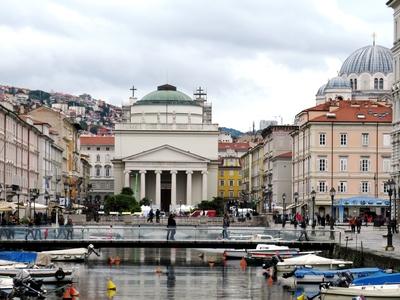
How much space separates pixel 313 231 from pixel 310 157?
201 ft

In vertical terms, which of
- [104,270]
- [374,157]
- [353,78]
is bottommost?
[104,270]

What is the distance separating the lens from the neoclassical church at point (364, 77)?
177 metres

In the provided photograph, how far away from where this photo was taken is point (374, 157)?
124000 millimetres

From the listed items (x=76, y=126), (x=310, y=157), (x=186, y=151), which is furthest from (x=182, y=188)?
(x=310, y=157)

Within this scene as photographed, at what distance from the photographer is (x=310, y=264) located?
53188 mm

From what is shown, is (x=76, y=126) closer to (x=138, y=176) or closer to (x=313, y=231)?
(x=138, y=176)

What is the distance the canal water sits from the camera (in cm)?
4569

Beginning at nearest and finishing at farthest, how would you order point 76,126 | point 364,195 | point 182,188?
point 364,195 → point 76,126 → point 182,188

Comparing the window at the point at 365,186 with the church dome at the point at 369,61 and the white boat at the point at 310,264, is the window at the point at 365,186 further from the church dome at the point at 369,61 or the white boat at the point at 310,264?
the white boat at the point at 310,264

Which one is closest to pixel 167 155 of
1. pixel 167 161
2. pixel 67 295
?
pixel 167 161

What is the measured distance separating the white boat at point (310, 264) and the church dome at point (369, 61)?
430 ft

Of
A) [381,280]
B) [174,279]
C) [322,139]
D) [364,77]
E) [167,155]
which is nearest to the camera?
[381,280]

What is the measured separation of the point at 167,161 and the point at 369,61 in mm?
34018

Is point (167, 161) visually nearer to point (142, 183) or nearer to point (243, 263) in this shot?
point (142, 183)
